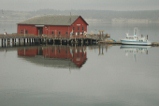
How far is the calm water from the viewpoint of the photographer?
102 feet

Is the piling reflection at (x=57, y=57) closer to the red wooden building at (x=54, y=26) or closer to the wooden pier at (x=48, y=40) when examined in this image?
the wooden pier at (x=48, y=40)

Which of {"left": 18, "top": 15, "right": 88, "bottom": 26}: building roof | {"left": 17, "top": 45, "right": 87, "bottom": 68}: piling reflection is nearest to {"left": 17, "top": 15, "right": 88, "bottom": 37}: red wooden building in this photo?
{"left": 18, "top": 15, "right": 88, "bottom": 26}: building roof

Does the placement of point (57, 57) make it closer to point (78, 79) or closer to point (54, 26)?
point (78, 79)

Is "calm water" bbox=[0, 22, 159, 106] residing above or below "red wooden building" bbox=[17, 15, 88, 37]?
below

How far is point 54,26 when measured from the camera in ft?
252

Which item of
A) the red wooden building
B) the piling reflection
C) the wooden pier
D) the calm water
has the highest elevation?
the red wooden building

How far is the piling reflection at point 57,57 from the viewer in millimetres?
49897

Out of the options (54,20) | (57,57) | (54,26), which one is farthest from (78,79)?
(54,20)

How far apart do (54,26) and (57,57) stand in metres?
21.6

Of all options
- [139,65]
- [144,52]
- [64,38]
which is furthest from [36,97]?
[64,38]

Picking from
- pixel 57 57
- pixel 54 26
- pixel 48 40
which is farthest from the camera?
pixel 48 40

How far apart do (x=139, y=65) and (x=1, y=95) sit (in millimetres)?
23295

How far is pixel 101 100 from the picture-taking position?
30859 millimetres

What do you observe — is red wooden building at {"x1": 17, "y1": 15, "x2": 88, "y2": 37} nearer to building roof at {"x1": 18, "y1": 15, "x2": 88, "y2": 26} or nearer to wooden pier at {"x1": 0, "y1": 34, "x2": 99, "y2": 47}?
building roof at {"x1": 18, "y1": 15, "x2": 88, "y2": 26}
